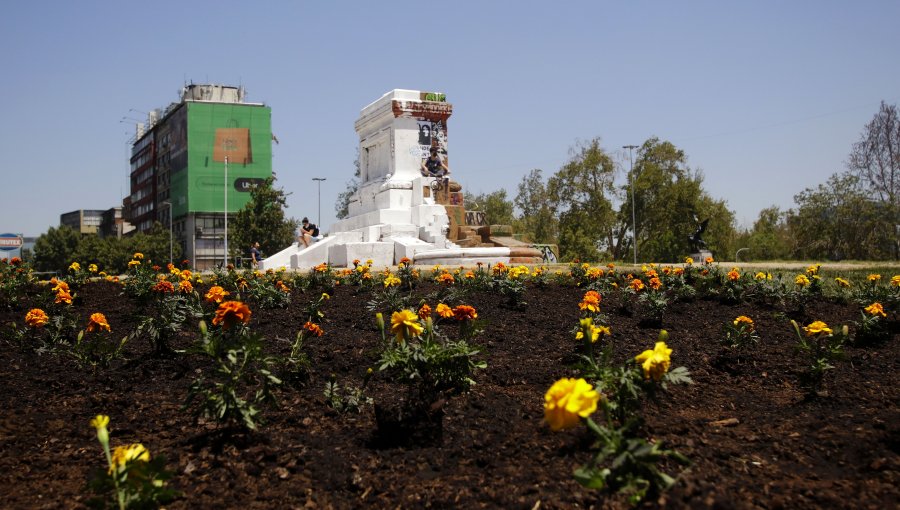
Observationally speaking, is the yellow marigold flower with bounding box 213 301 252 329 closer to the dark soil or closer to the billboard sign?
the dark soil

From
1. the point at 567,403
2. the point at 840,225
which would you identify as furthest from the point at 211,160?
the point at 567,403

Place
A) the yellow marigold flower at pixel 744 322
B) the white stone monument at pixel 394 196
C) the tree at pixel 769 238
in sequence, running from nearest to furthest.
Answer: the yellow marigold flower at pixel 744 322, the white stone monument at pixel 394 196, the tree at pixel 769 238

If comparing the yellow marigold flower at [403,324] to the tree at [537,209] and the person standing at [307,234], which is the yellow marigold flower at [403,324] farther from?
the tree at [537,209]

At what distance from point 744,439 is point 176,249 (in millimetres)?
71590

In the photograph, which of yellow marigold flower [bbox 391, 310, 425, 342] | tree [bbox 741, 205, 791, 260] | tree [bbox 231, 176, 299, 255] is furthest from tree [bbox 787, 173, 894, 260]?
yellow marigold flower [bbox 391, 310, 425, 342]

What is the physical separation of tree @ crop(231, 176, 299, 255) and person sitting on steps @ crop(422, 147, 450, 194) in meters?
23.7

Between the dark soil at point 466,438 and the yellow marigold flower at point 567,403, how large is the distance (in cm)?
48

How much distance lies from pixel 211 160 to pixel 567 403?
74.7 meters

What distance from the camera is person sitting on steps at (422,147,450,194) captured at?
28.9m

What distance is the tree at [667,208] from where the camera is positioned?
4997 cm

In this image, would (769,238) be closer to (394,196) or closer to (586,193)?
(586,193)

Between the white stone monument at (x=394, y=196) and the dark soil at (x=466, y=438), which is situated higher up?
the white stone monument at (x=394, y=196)

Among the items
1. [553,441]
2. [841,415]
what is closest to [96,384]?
[553,441]

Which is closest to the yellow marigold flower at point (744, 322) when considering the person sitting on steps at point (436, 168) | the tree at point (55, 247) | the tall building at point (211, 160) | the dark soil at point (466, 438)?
the dark soil at point (466, 438)
